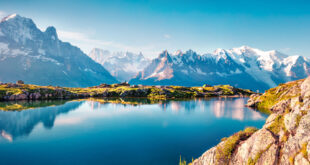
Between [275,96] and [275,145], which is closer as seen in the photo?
[275,145]

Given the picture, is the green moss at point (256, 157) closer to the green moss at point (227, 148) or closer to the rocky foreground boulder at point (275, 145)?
the rocky foreground boulder at point (275, 145)

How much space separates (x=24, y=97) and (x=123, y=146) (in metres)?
104

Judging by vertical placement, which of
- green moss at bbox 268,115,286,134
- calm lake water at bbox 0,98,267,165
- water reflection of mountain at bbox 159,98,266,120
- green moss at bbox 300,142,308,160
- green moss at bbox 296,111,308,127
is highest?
green moss at bbox 296,111,308,127

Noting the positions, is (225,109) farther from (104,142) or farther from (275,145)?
(275,145)

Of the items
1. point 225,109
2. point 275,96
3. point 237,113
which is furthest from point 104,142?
point 275,96

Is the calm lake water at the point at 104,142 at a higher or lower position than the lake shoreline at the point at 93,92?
lower

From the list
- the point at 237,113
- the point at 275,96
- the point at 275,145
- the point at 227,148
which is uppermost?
the point at 275,96

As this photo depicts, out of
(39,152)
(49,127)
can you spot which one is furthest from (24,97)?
(39,152)

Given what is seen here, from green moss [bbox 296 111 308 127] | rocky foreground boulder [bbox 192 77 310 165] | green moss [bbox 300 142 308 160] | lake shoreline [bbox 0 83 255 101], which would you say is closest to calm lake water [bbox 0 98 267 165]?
rocky foreground boulder [bbox 192 77 310 165]

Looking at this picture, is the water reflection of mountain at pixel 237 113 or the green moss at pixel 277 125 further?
the water reflection of mountain at pixel 237 113

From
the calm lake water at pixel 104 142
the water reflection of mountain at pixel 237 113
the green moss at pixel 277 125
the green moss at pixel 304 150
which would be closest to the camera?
the green moss at pixel 304 150

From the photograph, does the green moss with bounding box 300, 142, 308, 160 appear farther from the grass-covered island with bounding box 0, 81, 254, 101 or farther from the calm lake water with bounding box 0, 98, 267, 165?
the grass-covered island with bounding box 0, 81, 254, 101

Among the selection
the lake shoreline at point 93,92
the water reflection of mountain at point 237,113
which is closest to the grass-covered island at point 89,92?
the lake shoreline at point 93,92

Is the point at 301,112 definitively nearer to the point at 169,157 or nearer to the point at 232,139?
the point at 232,139
